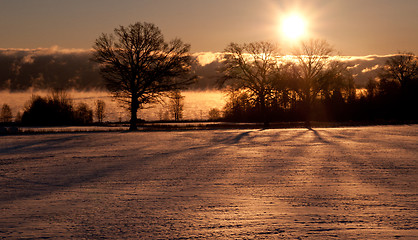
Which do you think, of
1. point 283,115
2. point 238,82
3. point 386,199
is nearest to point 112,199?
point 386,199

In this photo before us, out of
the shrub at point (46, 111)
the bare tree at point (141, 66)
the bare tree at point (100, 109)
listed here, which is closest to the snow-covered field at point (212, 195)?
the bare tree at point (141, 66)

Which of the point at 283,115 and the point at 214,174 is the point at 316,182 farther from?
the point at 283,115

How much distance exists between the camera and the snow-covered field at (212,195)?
659 cm

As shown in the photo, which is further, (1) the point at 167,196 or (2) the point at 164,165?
(2) the point at 164,165

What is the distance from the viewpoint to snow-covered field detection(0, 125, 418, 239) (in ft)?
21.6

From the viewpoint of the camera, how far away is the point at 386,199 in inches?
336

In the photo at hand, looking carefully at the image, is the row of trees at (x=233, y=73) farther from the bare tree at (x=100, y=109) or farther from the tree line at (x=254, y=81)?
the bare tree at (x=100, y=109)

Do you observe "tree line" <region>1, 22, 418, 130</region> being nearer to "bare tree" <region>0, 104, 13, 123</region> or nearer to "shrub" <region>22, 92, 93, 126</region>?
"shrub" <region>22, 92, 93, 126</region>

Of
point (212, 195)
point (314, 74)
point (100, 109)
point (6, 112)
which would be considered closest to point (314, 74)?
point (314, 74)

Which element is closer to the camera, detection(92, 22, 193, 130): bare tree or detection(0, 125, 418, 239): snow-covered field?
detection(0, 125, 418, 239): snow-covered field

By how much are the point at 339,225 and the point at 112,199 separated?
4795 mm

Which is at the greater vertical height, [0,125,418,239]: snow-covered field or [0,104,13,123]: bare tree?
[0,104,13,123]: bare tree

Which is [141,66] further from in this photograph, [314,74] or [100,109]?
[100,109]

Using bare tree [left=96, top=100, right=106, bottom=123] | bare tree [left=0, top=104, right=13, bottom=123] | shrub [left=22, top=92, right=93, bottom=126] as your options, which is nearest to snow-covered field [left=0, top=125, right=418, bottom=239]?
shrub [left=22, top=92, right=93, bottom=126]
